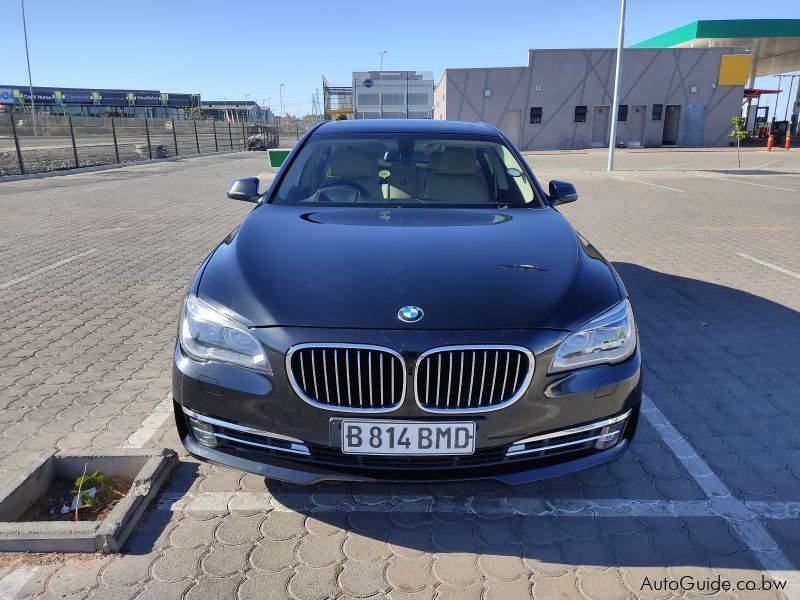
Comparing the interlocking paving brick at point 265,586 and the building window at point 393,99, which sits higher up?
the building window at point 393,99

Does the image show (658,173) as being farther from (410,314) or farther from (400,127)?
(410,314)

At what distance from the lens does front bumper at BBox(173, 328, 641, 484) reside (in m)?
2.23

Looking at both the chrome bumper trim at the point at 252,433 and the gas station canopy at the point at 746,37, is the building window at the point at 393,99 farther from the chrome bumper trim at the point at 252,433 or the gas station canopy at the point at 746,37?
the chrome bumper trim at the point at 252,433

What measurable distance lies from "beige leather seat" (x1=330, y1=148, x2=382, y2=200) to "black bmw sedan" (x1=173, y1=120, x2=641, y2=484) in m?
1.18

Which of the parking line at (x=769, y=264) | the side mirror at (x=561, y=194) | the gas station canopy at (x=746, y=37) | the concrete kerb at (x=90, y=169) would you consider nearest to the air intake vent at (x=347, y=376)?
the side mirror at (x=561, y=194)

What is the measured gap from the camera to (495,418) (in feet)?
7.29

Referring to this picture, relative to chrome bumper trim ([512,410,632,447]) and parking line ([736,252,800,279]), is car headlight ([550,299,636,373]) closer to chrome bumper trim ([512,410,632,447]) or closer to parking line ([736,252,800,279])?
chrome bumper trim ([512,410,632,447])

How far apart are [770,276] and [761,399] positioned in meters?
3.56

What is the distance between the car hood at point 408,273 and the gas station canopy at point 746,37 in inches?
1612

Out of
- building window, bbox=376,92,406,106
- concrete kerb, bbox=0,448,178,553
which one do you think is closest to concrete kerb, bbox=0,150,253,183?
concrete kerb, bbox=0,448,178,553

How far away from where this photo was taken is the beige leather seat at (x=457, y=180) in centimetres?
379

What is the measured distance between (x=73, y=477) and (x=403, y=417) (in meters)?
1.76

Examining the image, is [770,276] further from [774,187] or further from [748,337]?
[774,187]

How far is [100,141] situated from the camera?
38844 mm
